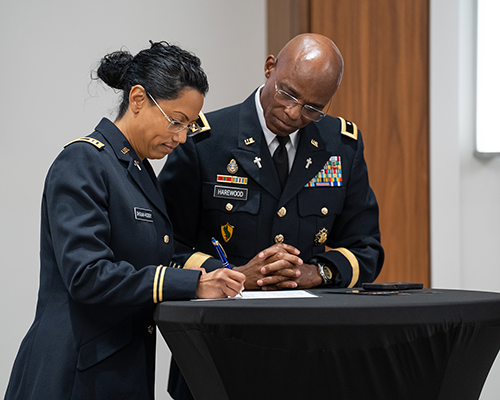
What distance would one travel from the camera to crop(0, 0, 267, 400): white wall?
223cm

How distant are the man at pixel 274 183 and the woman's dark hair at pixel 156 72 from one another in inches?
11.0

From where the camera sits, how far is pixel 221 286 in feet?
3.75

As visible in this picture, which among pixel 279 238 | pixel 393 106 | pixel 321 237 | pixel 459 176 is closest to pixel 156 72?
pixel 279 238

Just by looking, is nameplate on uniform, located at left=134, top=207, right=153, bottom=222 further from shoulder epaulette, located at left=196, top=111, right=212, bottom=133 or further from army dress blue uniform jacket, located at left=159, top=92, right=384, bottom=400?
shoulder epaulette, located at left=196, top=111, right=212, bottom=133

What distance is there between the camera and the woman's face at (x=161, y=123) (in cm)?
132

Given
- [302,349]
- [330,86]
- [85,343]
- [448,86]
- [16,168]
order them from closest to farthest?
[302,349], [85,343], [330,86], [16,168], [448,86]

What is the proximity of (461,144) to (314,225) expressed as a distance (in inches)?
50.5

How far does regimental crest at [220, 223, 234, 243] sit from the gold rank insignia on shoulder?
0.26 metres

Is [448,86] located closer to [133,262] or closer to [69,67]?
[69,67]

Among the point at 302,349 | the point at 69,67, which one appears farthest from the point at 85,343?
the point at 69,67

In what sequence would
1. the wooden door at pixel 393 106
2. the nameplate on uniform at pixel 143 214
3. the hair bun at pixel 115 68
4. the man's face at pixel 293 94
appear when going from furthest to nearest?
the wooden door at pixel 393 106 < the man's face at pixel 293 94 < the hair bun at pixel 115 68 < the nameplate on uniform at pixel 143 214

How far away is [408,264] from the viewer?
8.32 feet

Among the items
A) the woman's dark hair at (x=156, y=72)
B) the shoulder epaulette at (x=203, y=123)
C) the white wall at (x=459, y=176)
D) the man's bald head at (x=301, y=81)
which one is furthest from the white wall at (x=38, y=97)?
the white wall at (x=459, y=176)

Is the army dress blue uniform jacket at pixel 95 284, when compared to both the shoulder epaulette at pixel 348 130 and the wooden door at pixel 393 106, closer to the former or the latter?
the shoulder epaulette at pixel 348 130
